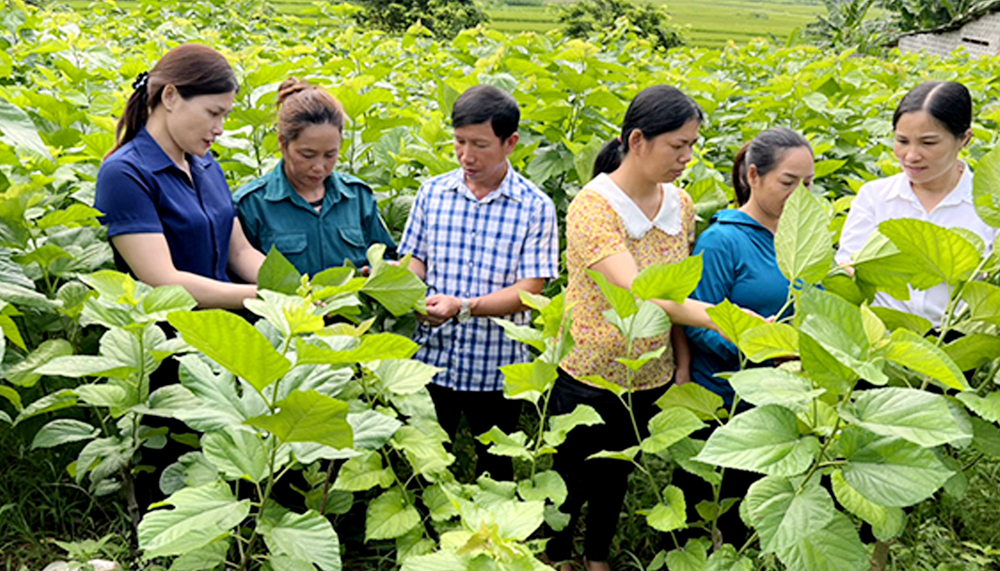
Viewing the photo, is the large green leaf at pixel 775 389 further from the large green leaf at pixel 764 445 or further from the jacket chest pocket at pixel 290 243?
the jacket chest pocket at pixel 290 243

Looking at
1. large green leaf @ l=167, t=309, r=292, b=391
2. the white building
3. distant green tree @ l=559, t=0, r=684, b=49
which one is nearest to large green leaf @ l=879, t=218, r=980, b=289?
large green leaf @ l=167, t=309, r=292, b=391

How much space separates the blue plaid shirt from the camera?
2490 mm

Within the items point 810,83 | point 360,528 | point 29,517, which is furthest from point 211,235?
point 810,83

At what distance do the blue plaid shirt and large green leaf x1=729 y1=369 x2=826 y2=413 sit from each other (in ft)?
4.43

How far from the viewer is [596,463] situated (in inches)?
94.4

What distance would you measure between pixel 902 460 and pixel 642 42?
233 inches

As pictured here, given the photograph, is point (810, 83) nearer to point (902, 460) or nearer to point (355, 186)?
point (355, 186)

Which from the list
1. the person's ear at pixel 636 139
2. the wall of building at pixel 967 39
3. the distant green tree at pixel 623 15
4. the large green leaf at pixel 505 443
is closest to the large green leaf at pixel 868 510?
the large green leaf at pixel 505 443

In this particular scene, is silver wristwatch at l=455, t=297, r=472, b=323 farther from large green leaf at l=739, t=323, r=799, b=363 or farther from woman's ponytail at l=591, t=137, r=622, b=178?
large green leaf at l=739, t=323, r=799, b=363

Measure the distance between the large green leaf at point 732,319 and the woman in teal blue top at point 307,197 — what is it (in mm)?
1267

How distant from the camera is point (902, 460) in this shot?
107cm

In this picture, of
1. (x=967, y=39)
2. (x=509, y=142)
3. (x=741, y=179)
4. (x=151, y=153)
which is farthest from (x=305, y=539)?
(x=967, y=39)

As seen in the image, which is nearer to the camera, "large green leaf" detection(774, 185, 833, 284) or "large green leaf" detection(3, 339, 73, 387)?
"large green leaf" detection(774, 185, 833, 284)

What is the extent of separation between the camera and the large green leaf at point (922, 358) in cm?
104
